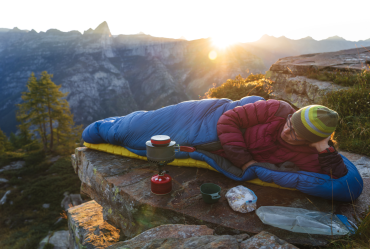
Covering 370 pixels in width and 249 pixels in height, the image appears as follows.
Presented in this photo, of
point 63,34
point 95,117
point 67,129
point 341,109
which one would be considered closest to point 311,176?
point 341,109

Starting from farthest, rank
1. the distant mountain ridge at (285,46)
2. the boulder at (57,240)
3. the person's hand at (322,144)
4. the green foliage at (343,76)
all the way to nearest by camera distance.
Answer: the distant mountain ridge at (285,46) < the boulder at (57,240) < the green foliage at (343,76) < the person's hand at (322,144)

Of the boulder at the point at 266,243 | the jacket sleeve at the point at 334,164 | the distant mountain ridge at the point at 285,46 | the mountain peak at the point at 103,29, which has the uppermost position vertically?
the mountain peak at the point at 103,29

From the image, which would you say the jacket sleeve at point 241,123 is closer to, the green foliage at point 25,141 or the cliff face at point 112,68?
the green foliage at point 25,141

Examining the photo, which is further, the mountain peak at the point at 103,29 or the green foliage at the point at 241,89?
the mountain peak at the point at 103,29

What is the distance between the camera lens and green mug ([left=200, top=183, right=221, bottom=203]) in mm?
1947

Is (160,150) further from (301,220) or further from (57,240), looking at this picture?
(57,240)

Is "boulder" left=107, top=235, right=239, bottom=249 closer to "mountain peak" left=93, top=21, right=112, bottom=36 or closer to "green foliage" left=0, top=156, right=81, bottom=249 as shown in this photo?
"green foliage" left=0, top=156, right=81, bottom=249

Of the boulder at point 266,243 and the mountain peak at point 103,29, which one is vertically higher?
the mountain peak at point 103,29

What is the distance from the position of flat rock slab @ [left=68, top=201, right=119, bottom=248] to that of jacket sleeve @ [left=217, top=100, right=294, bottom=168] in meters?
2.09

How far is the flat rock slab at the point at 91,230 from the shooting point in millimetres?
2811

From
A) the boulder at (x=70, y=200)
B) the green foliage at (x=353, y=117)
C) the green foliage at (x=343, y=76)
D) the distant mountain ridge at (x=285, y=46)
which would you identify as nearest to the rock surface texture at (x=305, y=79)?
the green foliage at (x=343, y=76)

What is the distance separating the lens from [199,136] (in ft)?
8.79

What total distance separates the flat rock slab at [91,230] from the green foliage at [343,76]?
18.7 ft

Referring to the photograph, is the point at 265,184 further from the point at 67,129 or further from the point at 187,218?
the point at 67,129
